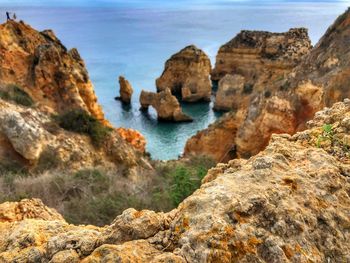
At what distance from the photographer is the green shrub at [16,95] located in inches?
634

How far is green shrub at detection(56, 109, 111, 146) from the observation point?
16.6 m

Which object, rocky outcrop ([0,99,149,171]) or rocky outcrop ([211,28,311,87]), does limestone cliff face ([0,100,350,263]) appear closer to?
rocky outcrop ([0,99,149,171])

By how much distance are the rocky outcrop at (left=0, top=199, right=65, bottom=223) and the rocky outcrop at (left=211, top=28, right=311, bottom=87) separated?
22255 millimetres

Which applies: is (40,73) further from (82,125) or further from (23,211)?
(23,211)

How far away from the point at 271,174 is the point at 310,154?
2.03ft

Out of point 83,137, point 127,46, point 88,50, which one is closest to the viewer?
point 83,137

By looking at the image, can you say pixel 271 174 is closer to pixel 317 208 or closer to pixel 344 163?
pixel 317 208

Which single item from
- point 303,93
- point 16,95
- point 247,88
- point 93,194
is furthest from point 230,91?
point 93,194

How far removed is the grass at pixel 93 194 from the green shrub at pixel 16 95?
4.87 metres

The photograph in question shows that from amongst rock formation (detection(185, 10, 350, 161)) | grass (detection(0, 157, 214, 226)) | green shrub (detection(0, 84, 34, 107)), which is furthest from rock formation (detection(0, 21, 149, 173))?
rock formation (detection(185, 10, 350, 161))

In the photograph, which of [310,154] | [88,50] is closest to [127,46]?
[88,50]

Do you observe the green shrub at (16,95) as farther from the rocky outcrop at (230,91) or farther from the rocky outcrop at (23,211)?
the rocky outcrop at (230,91)

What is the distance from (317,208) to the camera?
3.05 m

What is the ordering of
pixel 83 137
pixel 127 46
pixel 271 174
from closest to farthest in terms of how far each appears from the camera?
pixel 271 174 < pixel 83 137 < pixel 127 46
